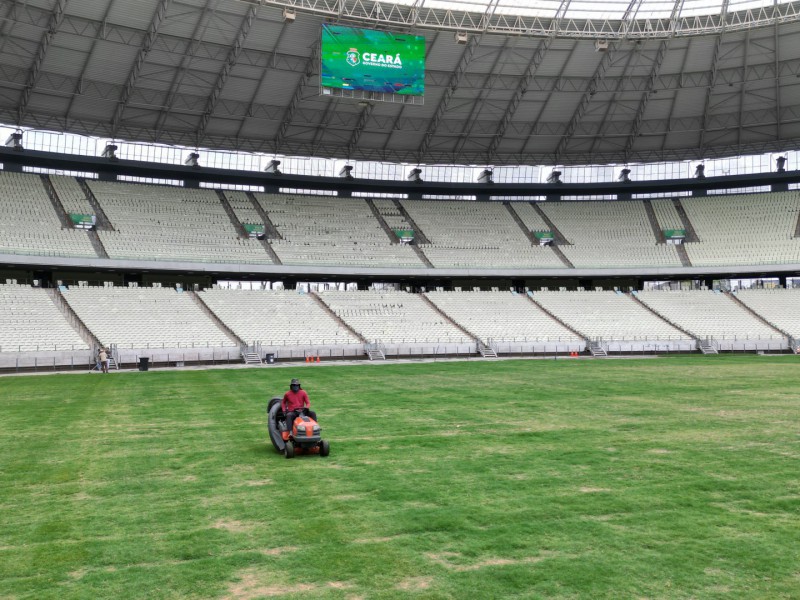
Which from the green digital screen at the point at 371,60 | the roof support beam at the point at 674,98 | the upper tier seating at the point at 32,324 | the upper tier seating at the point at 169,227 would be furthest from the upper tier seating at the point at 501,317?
the upper tier seating at the point at 32,324

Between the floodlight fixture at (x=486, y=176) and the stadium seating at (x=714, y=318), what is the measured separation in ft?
62.9

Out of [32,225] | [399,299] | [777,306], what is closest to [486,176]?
[399,299]

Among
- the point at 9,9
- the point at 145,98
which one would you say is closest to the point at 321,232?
the point at 145,98

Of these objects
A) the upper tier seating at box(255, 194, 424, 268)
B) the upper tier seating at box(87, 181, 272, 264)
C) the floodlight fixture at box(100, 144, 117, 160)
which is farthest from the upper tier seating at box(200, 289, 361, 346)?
the floodlight fixture at box(100, 144, 117, 160)

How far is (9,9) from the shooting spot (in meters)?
36.1

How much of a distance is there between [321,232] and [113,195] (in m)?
17.8

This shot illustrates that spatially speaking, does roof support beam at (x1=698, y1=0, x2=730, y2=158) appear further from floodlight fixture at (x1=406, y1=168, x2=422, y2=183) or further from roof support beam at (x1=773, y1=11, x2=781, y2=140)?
floodlight fixture at (x1=406, y1=168, x2=422, y2=183)

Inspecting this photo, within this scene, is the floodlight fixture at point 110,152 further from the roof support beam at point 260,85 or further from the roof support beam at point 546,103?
the roof support beam at point 546,103

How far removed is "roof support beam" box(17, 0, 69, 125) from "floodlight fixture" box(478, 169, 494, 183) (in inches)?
1596

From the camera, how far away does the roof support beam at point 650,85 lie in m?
41.7

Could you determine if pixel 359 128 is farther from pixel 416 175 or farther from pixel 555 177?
pixel 555 177

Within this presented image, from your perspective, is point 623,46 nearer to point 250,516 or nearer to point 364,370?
point 364,370

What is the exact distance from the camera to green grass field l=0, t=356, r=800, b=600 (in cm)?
644

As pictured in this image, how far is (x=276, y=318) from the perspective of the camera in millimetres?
46469
